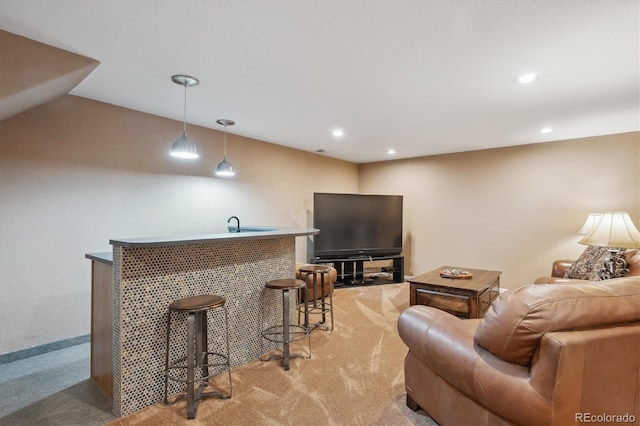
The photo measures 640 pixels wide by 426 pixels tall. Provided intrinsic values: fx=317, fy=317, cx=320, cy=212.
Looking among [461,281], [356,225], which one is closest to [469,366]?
[461,281]

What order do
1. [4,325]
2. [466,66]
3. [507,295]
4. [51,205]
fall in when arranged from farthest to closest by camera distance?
[51,205] → [4,325] → [466,66] → [507,295]

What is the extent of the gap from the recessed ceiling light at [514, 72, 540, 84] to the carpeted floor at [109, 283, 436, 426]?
2.57m

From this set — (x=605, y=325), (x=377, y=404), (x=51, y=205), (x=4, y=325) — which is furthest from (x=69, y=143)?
(x=605, y=325)

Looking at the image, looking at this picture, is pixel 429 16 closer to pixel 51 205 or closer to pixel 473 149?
pixel 51 205

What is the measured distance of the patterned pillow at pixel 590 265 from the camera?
10.9 feet

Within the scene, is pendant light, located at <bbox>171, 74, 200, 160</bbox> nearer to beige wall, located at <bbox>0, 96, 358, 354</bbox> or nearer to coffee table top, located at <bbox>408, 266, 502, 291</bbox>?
beige wall, located at <bbox>0, 96, 358, 354</bbox>

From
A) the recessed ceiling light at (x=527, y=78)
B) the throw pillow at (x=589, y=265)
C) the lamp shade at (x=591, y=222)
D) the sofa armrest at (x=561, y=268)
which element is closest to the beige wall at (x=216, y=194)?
the lamp shade at (x=591, y=222)

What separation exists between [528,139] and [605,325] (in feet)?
13.6

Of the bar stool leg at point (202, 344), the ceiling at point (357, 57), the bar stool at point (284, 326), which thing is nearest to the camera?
the ceiling at point (357, 57)

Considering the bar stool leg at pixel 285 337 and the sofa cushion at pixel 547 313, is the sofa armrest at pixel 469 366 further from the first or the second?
the bar stool leg at pixel 285 337

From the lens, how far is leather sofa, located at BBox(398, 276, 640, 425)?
1.26 m

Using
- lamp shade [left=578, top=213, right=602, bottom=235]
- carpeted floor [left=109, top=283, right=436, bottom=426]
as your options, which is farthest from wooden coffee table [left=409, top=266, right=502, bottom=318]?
lamp shade [left=578, top=213, right=602, bottom=235]

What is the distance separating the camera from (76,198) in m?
3.10

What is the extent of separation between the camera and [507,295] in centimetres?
144
